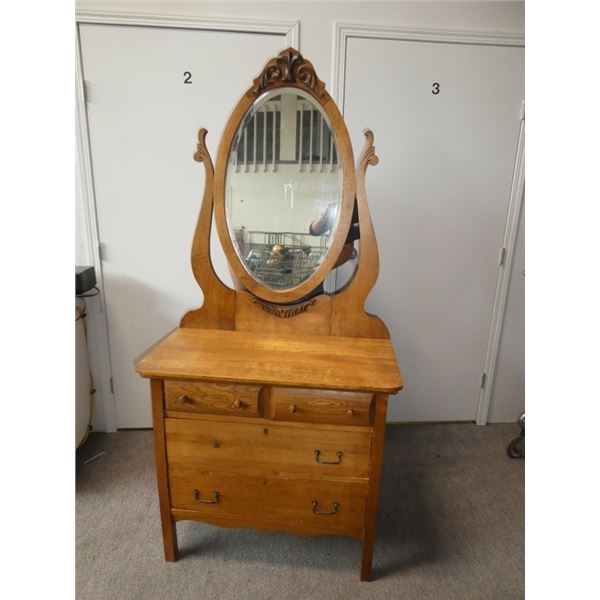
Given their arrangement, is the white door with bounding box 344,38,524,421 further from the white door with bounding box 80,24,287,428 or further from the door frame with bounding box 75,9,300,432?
the white door with bounding box 80,24,287,428

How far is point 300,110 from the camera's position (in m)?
1.24

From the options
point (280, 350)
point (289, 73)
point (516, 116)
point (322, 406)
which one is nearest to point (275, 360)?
point (280, 350)

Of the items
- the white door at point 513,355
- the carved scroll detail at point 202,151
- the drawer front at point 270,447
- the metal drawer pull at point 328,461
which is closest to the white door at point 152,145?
the carved scroll detail at point 202,151

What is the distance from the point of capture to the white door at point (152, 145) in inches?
63.5

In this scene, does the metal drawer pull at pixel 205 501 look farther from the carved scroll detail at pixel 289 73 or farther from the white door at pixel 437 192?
the carved scroll detail at pixel 289 73

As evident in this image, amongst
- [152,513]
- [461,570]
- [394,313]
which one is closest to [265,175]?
[394,313]

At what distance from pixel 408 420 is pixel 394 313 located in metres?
0.68

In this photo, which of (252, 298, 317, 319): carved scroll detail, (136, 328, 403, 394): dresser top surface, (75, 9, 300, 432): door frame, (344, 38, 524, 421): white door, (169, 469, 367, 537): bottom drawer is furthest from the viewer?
(344, 38, 524, 421): white door

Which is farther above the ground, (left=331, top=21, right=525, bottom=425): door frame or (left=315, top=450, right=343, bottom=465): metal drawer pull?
(left=331, top=21, right=525, bottom=425): door frame

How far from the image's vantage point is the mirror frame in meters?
1.19

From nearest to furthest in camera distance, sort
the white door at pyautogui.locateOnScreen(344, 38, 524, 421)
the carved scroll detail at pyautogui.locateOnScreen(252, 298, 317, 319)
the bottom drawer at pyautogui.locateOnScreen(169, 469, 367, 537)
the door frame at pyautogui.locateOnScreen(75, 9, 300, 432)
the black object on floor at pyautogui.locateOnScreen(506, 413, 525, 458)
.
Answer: the bottom drawer at pyautogui.locateOnScreen(169, 469, 367, 537) → the carved scroll detail at pyautogui.locateOnScreen(252, 298, 317, 319) → the door frame at pyautogui.locateOnScreen(75, 9, 300, 432) → the white door at pyautogui.locateOnScreen(344, 38, 524, 421) → the black object on floor at pyautogui.locateOnScreen(506, 413, 525, 458)

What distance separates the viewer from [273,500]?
1.18 meters

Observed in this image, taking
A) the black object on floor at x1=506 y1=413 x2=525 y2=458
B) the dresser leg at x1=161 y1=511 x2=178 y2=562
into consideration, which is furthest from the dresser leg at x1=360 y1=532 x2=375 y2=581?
the black object on floor at x1=506 y1=413 x2=525 y2=458

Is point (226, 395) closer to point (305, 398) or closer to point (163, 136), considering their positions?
point (305, 398)
